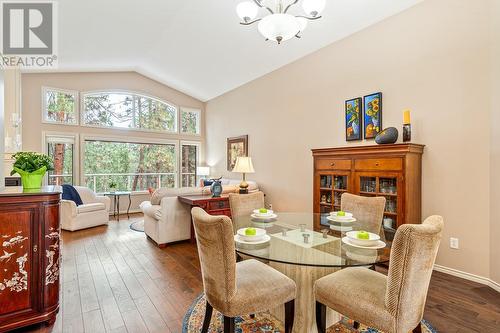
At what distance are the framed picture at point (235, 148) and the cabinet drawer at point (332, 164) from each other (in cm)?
269

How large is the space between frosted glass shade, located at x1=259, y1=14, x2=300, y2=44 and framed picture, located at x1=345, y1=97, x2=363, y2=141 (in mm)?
1947

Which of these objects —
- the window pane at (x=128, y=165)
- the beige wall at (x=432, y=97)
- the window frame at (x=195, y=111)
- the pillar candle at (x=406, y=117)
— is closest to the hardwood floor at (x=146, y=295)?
the beige wall at (x=432, y=97)

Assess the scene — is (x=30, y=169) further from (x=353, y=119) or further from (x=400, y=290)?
(x=353, y=119)

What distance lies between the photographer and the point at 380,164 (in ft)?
10.5

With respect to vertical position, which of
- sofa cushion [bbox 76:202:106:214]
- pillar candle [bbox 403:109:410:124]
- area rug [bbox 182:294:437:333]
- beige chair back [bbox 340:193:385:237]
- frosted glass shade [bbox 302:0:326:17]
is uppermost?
frosted glass shade [bbox 302:0:326:17]

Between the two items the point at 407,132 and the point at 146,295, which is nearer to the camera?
the point at 146,295

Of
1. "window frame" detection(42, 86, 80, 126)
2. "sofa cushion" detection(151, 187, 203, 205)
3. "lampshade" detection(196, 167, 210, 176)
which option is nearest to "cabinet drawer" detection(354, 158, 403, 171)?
"sofa cushion" detection(151, 187, 203, 205)

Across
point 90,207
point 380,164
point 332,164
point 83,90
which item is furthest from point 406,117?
point 83,90

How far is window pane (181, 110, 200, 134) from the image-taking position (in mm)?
8056

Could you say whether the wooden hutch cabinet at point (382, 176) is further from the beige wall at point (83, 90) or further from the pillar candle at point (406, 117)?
the beige wall at point (83, 90)

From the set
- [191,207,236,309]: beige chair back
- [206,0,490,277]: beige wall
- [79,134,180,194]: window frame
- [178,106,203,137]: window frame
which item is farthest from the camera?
[178,106,203,137]: window frame

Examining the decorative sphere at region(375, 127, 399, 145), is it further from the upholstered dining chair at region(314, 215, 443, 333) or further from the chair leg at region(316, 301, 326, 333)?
the chair leg at region(316, 301, 326, 333)

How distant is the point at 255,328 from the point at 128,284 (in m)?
1.56

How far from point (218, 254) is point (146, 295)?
5.00 feet
